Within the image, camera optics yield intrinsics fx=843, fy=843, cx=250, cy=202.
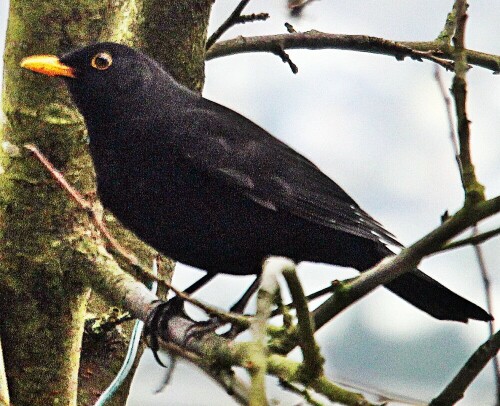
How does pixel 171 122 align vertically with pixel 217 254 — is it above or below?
above

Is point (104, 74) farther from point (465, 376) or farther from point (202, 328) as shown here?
point (465, 376)

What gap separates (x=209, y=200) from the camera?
1876 mm

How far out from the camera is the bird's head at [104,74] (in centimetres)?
205

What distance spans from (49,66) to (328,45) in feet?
3.25

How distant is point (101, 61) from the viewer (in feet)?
6.82

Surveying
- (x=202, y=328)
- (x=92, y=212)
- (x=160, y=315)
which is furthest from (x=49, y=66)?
(x=202, y=328)

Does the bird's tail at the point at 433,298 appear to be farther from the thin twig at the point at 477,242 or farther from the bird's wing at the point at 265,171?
the thin twig at the point at 477,242

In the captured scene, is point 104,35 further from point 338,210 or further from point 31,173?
point 338,210

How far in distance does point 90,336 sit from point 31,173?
466mm

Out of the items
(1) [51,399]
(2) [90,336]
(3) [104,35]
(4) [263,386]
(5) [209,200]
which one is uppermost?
(3) [104,35]

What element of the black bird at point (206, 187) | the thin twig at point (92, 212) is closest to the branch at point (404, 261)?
the thin twig at point (92, 212)

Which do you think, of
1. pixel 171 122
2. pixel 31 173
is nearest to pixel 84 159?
pixel 31 173

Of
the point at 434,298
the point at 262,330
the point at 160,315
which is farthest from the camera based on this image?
the point at 160,315

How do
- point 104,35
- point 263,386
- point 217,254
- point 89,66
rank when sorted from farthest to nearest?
point 104,35
point 89,66
point 217,254
point 263,386
